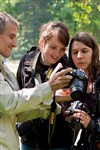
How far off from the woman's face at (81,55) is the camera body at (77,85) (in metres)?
0.45

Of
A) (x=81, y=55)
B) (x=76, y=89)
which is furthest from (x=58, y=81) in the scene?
(x=81, y=55)

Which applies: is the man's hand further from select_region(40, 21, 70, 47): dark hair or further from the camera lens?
select_region(40, 21, 70, 47): dark hair

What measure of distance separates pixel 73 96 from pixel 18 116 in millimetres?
435

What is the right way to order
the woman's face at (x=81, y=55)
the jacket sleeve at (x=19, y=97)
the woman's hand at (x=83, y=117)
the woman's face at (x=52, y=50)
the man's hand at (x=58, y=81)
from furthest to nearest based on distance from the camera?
1. the woman's face at (x=81, y=55)
2. the woman's face at (x=52, y=50)
3. the woman's hand at (x=83, y=117)
4. the man's hand at (x=58, y=81)
5. the jacket sleeve at (x=19, y=97)

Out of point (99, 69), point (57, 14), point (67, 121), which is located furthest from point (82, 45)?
point (57, 14)

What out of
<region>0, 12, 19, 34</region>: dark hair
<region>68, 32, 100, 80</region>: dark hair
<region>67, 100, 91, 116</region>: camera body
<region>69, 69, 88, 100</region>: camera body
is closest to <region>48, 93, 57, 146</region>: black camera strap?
<region>67, 100, 91, 116</region>: camera body

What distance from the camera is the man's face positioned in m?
2.27

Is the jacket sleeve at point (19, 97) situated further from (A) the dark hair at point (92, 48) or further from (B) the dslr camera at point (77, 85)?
(A) the dark hair at point (92, 48)

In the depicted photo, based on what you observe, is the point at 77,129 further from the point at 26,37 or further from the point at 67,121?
the point at 26,37

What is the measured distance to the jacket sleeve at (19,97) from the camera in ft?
6.98

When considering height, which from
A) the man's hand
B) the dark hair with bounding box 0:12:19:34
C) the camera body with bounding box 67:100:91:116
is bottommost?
the camera body with bounding box 67:100:91:116

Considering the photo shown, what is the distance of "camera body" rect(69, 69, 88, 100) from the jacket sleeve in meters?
0.15

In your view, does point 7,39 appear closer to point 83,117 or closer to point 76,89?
point 76,89

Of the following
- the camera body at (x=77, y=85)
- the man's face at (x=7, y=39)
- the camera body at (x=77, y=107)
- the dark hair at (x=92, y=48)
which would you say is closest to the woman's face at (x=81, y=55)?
the dark hair at (x=92, y=48)
